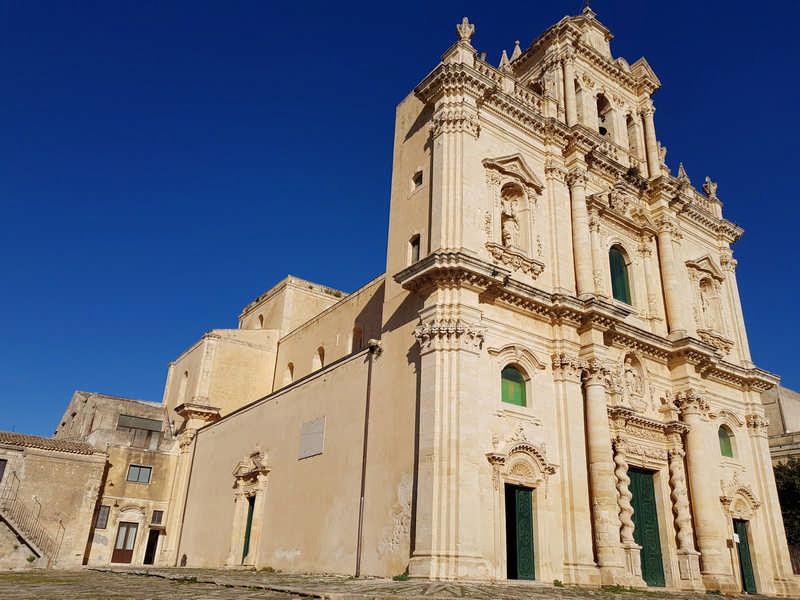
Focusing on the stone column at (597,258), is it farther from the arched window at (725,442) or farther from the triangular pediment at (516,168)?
the arched window at (725,442)

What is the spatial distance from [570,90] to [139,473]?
2247 cm

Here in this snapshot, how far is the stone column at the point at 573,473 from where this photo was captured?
14406 millimetres

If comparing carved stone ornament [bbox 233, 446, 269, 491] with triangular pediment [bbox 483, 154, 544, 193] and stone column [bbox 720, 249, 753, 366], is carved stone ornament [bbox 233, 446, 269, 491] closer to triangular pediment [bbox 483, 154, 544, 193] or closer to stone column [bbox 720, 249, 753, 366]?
triangular pediment [bbox 483, 154, 544, 193]

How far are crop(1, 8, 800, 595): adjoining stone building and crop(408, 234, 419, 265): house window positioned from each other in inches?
2.0

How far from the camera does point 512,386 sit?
15547 mm

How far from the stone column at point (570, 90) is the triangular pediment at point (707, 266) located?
667 cm

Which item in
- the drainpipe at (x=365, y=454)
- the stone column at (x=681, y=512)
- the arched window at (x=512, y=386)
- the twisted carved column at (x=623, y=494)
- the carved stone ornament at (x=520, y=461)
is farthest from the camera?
the stone column at (x=681, y=512)

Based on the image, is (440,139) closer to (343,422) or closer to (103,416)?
(343,422)

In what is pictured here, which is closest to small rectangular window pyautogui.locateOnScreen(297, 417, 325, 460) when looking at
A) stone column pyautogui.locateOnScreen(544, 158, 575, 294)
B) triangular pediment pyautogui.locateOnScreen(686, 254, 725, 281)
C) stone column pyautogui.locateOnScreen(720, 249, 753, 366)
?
stone column pyautogui.locateOnScreen(544, 158, 575, 294)

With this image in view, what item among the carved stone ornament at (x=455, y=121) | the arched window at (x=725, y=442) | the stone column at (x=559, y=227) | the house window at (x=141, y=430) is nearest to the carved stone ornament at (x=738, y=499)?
the arched window at (x=725, y=442)

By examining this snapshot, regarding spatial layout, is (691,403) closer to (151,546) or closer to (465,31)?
(465,31)

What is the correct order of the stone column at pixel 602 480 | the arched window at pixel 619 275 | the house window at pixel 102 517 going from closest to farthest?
1. the stone column at pixel 602 480
2. the arched window at pixel 619 275
3. the house window at pixel 102 517

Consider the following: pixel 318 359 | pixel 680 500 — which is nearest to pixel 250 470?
pixel 318 359

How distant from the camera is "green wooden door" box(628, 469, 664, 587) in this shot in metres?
16.9
